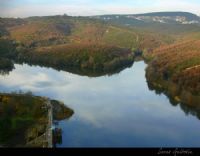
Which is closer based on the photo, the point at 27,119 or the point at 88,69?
the point at 27,119

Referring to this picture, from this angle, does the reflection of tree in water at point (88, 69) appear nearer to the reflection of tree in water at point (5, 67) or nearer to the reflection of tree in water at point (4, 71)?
the reflection of tree in water at point (5, 67)

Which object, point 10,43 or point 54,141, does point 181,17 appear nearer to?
point 10,43

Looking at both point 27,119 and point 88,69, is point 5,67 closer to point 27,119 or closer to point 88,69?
point 88,69

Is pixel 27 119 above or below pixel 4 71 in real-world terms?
above

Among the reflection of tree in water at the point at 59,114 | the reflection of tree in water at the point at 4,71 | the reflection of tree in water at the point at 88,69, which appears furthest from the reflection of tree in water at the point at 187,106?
the reflection of tree in water at the point at 4,71

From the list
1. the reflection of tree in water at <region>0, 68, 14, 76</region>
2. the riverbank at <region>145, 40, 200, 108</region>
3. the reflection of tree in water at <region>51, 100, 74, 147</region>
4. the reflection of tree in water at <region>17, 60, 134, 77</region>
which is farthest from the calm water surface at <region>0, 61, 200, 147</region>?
the reflection of tree in water at <region>17, 60, 134, 77</region>

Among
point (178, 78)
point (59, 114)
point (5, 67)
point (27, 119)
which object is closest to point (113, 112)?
point (59, 114)

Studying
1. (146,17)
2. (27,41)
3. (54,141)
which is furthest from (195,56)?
(146,17)
